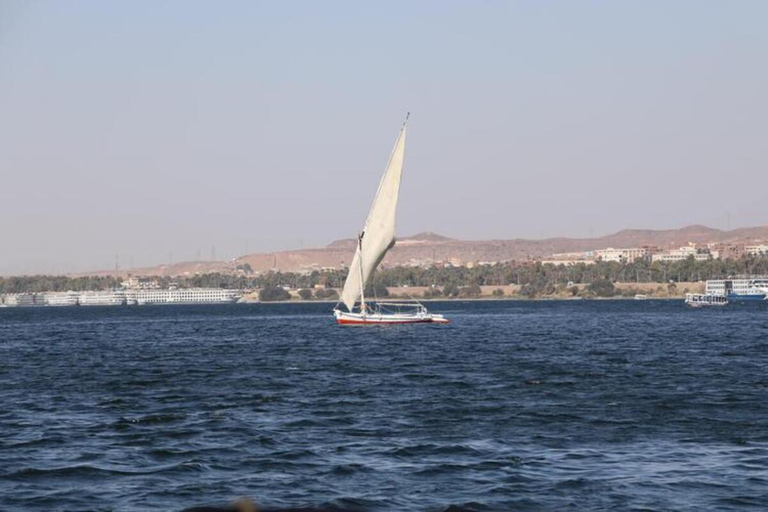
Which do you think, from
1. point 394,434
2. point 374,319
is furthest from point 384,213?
point 394,434

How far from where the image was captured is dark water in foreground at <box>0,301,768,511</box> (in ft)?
76.6

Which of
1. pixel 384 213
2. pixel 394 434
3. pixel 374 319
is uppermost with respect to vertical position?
pixel 384 213

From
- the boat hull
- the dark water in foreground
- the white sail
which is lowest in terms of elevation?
the dark water in foreground

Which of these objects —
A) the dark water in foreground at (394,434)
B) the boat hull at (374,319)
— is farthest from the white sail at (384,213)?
the dark water in foreground at (394,434)

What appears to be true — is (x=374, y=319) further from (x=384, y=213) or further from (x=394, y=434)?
(x=394, y=434)

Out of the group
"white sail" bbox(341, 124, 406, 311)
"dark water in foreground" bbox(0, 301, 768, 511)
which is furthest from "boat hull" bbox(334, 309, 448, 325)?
"dark water in foreground" bbox(0, 301, 768, 511)

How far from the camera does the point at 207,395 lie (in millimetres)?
44250

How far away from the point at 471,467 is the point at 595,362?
118 ft

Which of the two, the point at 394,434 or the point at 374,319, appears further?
the point at 374,319

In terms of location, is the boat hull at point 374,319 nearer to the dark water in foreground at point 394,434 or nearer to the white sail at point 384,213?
the white sail at point 384,213

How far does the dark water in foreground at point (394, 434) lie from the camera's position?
76.6ft

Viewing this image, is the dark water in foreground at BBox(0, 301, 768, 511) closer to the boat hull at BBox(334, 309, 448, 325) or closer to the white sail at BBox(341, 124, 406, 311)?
the white sail at BBox(341, 124, 406, 311)

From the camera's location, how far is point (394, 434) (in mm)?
31297

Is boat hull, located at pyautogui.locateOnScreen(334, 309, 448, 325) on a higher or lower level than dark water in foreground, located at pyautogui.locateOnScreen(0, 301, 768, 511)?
higher
